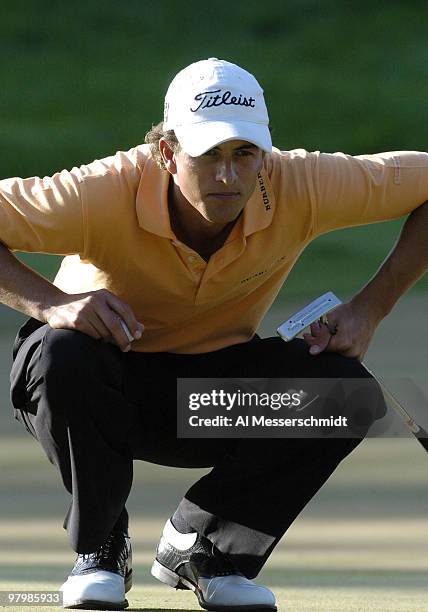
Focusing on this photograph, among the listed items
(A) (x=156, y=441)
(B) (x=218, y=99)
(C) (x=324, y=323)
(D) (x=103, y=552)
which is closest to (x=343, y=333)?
(C) (x=324, y=323)

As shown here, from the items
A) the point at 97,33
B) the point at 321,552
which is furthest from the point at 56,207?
the point at 97,33

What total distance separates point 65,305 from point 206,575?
625mm

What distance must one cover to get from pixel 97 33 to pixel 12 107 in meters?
1.69

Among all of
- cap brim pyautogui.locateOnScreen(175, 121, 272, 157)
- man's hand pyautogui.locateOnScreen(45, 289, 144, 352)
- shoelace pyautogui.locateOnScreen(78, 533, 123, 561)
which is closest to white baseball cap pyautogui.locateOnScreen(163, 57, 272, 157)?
cap brim pyautogui.locateOnScreen(175, 121, 272, 157)

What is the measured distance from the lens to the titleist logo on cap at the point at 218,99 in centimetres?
Answer: 323

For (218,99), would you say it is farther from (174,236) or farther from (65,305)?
(65,305)

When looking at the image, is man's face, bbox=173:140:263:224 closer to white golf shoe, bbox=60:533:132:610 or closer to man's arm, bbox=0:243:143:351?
man's arm, bbox=0:243:143:351

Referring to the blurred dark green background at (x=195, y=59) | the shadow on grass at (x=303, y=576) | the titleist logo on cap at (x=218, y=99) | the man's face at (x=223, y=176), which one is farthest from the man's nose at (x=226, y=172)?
the blurred dark green background at (x=195, y=59)

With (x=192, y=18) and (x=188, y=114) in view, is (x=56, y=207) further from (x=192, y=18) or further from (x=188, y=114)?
(x=192, y=18)

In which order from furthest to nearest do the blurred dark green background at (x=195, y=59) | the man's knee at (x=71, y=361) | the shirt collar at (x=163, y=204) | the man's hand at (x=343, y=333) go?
the blurred dark green background at (x=195, y=59)
the man's hand at (x=343, y=333)
the shirt collar at (x=163, y=204)
the man's knee at (x=71, y=361)

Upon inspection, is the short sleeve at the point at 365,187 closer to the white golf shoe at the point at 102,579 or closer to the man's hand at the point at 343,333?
the man's hand at the point at 343,333

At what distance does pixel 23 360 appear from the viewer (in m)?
3.19

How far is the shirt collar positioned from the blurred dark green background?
8.36 m

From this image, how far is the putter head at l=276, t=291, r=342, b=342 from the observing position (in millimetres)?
3338
